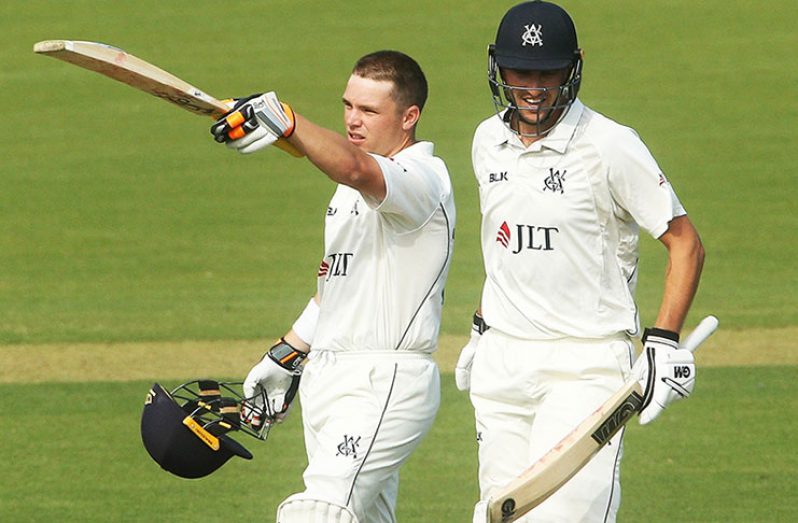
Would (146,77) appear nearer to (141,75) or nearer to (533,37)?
(141,75)

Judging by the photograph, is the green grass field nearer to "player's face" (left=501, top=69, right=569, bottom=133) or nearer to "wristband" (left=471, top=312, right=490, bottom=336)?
"wristband" (left=471, top=312, right=490, bottom=336)

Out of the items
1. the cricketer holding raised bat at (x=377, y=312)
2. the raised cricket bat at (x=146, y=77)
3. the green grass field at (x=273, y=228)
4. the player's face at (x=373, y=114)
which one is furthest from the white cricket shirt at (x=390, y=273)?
the green grass field at (x=273, y=228)

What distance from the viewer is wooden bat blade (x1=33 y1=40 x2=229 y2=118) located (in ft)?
14.3

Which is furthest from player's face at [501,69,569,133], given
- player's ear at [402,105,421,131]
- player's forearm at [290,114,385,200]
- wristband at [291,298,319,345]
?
wristband at [291,298,319,345]

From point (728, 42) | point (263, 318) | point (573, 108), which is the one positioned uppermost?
point (573, 108)

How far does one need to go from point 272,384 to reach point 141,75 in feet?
5.02

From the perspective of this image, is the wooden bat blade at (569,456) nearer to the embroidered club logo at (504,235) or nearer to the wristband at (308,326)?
the embroidered club logo at (504,235)

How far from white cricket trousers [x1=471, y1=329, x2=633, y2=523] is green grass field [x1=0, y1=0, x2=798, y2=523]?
6.24 feet

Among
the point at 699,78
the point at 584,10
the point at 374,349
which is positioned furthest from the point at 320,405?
the point at 584,10

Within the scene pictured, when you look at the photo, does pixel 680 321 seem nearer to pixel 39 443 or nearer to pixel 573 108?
pixel 573 108

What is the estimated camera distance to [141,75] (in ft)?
14.6

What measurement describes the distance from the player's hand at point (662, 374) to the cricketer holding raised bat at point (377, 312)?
799 millimetres

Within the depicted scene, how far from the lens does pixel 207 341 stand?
1052 cm

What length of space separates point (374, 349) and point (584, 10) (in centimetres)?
1475
